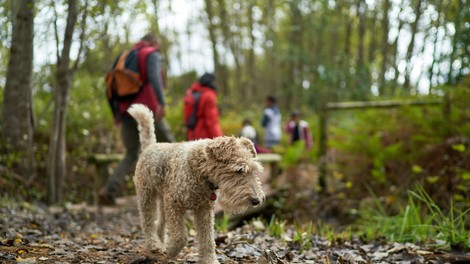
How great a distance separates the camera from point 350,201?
26.7 feet

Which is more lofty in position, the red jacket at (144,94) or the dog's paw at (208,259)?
the red jacket at (144,94)

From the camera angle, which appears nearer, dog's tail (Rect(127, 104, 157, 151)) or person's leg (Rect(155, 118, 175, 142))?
dog's tail (Rect(127, 104, 157, 151))

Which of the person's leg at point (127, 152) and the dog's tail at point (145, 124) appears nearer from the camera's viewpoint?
the dog's tail at point (145, 124)

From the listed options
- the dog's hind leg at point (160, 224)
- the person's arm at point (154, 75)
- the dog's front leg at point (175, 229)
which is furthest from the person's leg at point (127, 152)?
the dog's front leg at point (175, 229)

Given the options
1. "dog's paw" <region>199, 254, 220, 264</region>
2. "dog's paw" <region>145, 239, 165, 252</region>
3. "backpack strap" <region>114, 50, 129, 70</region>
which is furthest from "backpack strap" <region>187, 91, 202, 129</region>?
"dog's paw" <region>199, 254, 220, 264</region>

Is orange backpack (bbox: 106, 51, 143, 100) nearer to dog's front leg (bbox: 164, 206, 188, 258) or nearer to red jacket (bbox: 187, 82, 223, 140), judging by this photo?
red jacket (bbox: 187, 82, 223, 140)

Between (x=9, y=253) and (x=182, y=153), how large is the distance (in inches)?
61.5

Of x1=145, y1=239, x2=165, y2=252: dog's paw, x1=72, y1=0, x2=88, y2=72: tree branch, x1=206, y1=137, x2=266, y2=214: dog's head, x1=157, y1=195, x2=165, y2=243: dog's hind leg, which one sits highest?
x1=72, y1=0, x2=88, y2=72: tree branch

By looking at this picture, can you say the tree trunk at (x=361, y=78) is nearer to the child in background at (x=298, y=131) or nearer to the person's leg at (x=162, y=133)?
the child in background at (x=298, y=131)

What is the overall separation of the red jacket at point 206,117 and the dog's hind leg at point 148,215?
3477mm

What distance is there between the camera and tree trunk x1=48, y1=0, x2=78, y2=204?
20.2 feet

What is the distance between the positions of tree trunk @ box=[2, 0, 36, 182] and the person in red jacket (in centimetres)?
248

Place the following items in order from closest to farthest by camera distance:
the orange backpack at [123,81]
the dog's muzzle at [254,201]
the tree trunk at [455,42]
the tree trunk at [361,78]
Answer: the dog's muzzle at [254,201], the orange backpack at [123,81], the tree trunk at [455,42], the tree trunk at [361,78]

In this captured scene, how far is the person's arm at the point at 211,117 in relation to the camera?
732 centimetres
